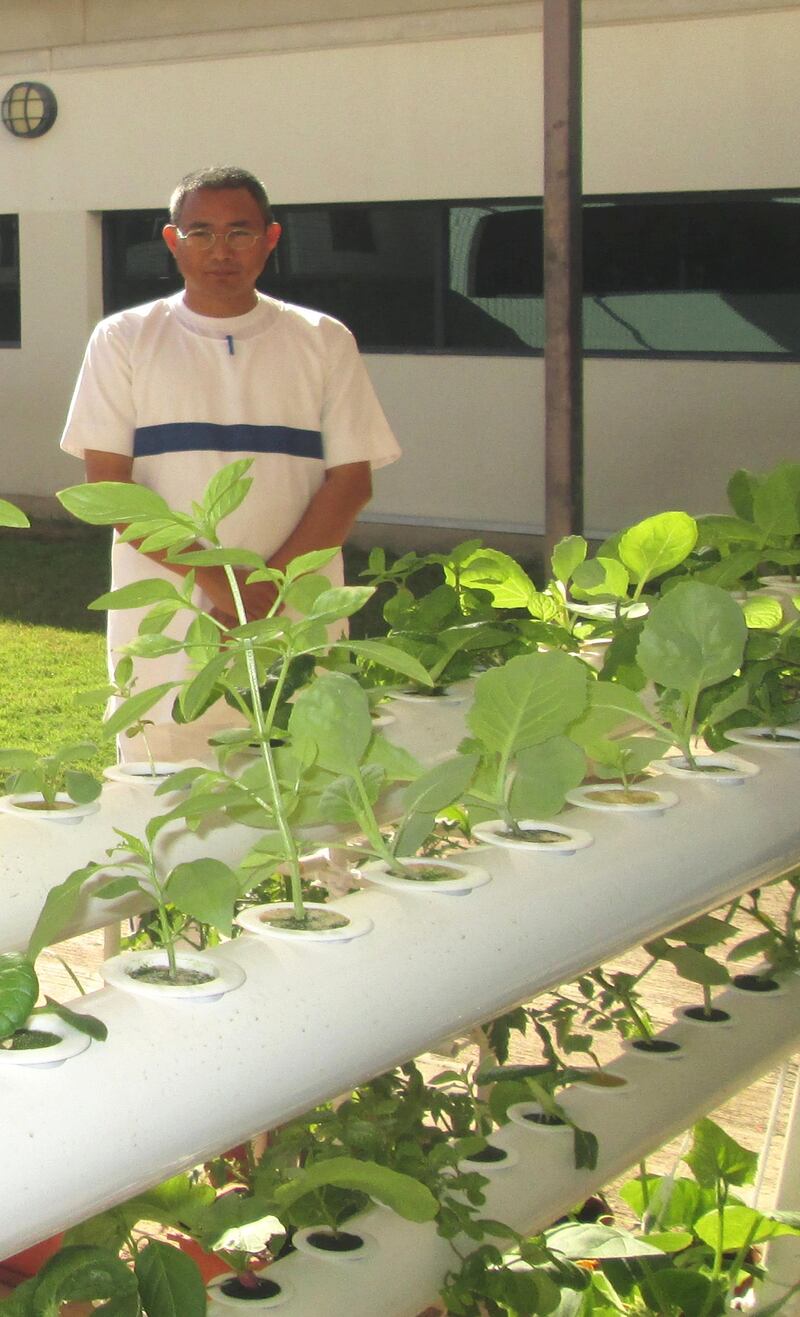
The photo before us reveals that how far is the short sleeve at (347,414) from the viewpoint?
296 centimetres

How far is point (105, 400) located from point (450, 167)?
750cm

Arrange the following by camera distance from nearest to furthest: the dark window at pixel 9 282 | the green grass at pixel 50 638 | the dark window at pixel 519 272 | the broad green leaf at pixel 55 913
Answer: the broad green leaf at pixel 55 913
the green grass at pixel 50 638
the dark window at pixel 519 272
the dark window at pixel 9 282

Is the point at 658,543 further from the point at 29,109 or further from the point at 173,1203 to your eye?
the point at 29,109

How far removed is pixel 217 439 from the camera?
113 inches

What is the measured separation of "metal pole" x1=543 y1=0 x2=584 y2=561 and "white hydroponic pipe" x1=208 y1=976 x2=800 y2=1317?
10.0 feet

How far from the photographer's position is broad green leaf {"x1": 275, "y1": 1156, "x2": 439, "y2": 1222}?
2.94ft

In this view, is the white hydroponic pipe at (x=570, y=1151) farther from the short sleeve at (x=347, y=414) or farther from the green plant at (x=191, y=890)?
the short sleeve at (x=347, y=414)

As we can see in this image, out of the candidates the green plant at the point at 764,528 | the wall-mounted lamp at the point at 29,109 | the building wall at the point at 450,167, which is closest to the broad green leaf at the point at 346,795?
the green plant at the point at 764,528

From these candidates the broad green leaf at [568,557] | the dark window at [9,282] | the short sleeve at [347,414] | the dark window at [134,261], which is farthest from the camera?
the dark window at [9,282]

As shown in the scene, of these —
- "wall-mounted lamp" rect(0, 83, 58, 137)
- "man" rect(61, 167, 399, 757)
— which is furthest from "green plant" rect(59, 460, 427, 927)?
"wall-mounted lamp" rect(0, 83, 58, 137)

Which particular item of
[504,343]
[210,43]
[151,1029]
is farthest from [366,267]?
[151,1029]

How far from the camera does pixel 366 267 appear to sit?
10422mm

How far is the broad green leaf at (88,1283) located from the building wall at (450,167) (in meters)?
8.54

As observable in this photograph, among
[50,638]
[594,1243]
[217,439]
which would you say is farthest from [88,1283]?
[50,638]
